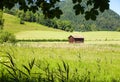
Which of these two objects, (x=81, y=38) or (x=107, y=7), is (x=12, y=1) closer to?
(x=107, y=7)

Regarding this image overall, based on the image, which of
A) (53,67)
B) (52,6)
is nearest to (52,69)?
(52,6)

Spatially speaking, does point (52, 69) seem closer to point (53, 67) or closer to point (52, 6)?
point (52, 6)

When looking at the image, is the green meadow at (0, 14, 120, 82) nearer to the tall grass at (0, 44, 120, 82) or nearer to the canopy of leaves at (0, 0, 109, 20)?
the tall grass at (0, 44, 120, 82)

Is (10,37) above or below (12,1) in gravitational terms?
below

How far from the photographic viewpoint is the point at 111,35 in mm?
129625

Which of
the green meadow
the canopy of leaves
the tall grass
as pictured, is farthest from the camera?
the canopy of leaves

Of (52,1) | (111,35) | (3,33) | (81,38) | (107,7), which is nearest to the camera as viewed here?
(107,7)

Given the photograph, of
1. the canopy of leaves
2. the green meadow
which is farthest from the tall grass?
the canopy of leaves

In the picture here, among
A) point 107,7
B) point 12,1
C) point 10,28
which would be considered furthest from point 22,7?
point 10,28

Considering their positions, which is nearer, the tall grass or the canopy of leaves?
the tall grass

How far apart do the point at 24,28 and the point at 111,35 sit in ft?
163

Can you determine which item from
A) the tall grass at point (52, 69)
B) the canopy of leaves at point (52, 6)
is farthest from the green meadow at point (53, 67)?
the canopy of leaves at point (52, 6)

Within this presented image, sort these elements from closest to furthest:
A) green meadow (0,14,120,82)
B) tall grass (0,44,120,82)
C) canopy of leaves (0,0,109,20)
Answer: tall grass (0,44,120,82) → green meadow (0,14,120,82) → canopy of leaves (0,0,109,20)

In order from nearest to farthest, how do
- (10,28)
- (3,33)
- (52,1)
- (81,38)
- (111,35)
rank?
(52,1), (3,33), (81,38), (111,35), (10,28)
